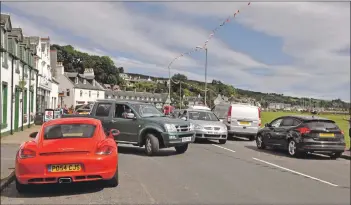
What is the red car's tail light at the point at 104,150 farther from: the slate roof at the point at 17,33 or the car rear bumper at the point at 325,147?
the slate roof at the point at 17,33

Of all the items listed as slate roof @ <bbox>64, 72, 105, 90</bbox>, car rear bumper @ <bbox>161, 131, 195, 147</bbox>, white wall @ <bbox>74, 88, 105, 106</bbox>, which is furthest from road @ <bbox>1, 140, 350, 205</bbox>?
slate roof @ <bbox>64, 72, 105, 90</bbox>

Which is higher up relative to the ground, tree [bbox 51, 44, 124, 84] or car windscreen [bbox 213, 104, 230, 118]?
tree [bbox 51, 44, 124, 84]

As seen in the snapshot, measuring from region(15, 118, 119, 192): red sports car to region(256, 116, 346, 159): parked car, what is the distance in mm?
5044

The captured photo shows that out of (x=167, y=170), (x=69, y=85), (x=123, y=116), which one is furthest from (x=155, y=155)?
(x=69, y=85)

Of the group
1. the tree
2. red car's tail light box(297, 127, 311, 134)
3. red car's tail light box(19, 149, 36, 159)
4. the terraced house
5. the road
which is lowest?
the road

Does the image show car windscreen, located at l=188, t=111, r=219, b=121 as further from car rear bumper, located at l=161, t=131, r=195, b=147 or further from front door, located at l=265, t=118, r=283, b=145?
car rear bumper, located at l=161, t=131, r=195, b=147

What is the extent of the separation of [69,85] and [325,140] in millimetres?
71480

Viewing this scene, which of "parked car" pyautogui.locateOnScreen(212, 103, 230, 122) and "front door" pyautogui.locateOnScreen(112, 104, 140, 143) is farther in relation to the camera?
"parked car" pyautogui.locateOnScreen(212, 103, 230, 122)

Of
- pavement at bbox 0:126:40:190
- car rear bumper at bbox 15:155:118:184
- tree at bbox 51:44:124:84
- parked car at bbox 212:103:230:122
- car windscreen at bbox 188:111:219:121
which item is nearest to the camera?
car rear bumper at bbox 15:155:118:184

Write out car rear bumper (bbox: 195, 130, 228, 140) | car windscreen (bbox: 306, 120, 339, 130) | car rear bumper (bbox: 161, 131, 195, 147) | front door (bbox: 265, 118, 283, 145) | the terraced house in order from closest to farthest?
1. car windscreen (bbox: 306, 120, 339, 130)
2. car rear bumper (bbox: 161, 131, 195, 147)
3. front door (bbox: 265, 118, 283, 145)
4. car rear bumper (bbox: 195, 130, 228, 140)
5. the terraced house

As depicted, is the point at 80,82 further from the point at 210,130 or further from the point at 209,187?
the point at 209,187

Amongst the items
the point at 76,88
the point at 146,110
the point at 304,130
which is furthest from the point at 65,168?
the point at 76,88

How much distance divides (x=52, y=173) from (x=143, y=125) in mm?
6268

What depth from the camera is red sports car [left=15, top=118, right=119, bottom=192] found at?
721cm
